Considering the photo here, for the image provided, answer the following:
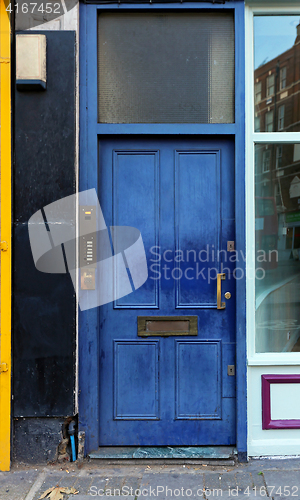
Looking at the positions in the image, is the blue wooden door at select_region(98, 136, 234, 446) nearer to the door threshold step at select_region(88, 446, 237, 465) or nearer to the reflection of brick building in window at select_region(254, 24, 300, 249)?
the door threshold step at select_region(88, 446, 237, 465)

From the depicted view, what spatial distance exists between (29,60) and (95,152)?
898mm

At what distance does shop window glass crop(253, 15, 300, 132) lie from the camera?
3.37 m

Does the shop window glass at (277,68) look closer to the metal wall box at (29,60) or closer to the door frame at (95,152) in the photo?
the door frame at (95,152)

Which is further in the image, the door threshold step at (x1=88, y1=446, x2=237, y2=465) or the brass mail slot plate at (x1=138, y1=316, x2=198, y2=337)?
the brass mail slot plate at (x1=138, y1=316, x2=198, y2=337)

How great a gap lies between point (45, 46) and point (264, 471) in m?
3.94

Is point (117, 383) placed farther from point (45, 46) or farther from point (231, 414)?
point (45, 46)

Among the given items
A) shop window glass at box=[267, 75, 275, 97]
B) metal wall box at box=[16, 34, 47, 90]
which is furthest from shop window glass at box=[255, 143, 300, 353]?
metal wall box at box=[16, 34, 47, 90]

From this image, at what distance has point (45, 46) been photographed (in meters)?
3.14

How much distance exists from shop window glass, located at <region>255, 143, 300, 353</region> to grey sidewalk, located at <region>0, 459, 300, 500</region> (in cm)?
98

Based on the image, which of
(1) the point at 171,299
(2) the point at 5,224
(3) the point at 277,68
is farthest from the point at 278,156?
(2) the point at 5,224

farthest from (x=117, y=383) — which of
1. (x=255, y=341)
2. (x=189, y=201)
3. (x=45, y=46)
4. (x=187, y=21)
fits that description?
(x=187, y=21)

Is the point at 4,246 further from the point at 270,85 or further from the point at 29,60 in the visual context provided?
the point at 270,85

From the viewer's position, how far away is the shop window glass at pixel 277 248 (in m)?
3.38

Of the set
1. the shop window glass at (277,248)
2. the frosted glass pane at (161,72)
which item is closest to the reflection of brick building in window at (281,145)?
the shop window glass at (277,248)
